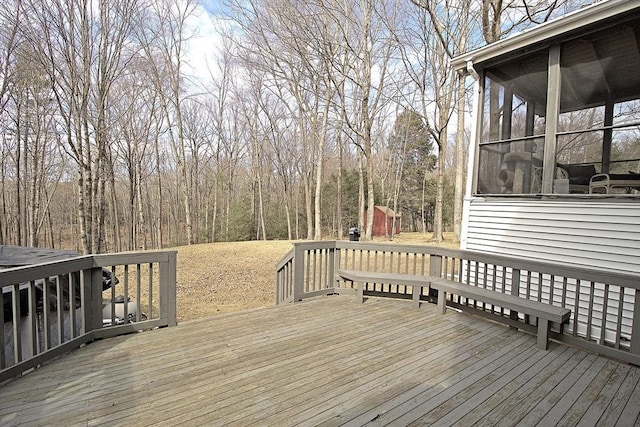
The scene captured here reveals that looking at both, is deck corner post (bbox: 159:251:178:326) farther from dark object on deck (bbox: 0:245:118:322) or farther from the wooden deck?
dark object on deck (bbox: 0:245:118:322)

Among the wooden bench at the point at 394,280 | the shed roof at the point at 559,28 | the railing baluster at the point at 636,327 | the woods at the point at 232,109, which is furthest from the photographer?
the woods at the point at 232,109

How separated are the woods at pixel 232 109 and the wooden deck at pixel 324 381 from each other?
26.9 ft

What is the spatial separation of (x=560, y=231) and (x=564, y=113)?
1.60m

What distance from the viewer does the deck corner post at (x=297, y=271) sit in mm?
4430

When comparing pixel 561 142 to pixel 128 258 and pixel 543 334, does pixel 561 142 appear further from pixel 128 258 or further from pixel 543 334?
pixel 128 258

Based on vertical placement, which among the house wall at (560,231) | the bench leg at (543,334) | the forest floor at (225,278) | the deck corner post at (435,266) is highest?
the house wall at (560,231)

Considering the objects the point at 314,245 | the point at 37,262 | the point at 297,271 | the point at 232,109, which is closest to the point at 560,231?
the point at 314,245

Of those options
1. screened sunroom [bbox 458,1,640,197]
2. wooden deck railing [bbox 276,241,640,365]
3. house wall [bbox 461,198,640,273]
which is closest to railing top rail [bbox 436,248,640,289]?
wooden deck railing [bbox 276,241,640,365]

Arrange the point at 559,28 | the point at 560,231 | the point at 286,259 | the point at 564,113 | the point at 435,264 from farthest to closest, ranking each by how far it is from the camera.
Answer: the point at 286,259
the point at 435,264
the point at 564,113
the point at 560,231
the point at 559,28

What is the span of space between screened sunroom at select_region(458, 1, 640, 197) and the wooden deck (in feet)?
7.28

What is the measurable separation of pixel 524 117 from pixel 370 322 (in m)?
3.74

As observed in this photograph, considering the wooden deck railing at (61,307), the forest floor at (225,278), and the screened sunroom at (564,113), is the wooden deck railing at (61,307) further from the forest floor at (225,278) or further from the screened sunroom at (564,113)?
the screened sunroom at (564,113)

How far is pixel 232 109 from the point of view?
21359 millimetres

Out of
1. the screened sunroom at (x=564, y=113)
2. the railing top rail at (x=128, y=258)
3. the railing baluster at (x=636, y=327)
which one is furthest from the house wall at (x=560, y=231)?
the railing top rail at (x=128, y=258)
